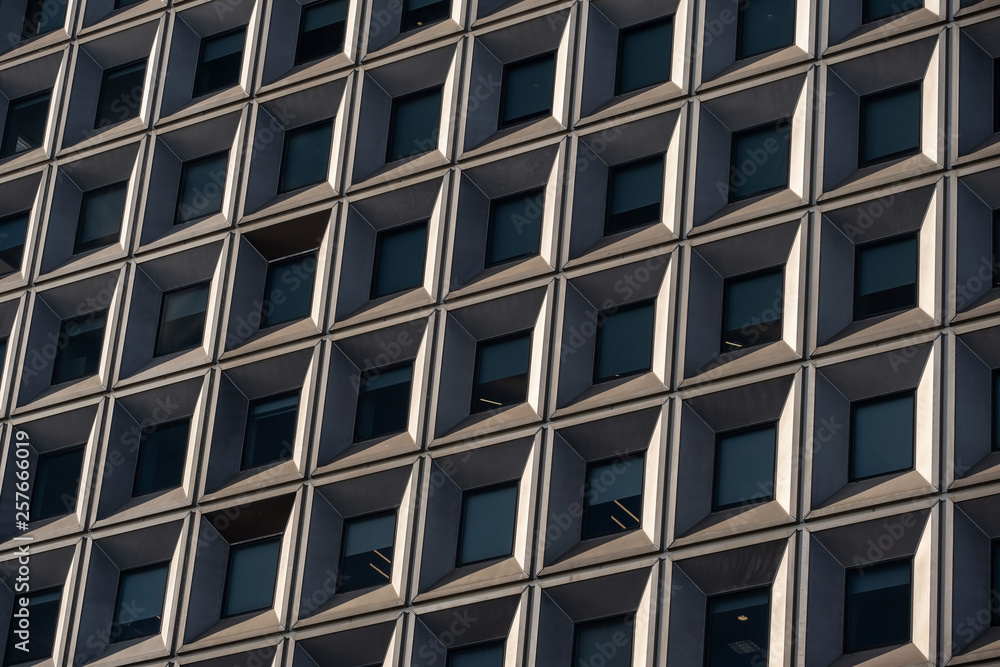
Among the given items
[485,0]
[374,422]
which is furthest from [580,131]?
[374,422]

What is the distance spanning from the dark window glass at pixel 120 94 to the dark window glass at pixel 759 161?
16518 millimetres

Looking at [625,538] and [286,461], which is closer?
[625,538]

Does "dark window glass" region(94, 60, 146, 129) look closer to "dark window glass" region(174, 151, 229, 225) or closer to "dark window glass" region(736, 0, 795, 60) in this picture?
"dark window glass" region(174, 151, 229, 225)

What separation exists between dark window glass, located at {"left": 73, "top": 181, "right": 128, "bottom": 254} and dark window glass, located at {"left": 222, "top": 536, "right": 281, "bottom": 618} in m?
9.70

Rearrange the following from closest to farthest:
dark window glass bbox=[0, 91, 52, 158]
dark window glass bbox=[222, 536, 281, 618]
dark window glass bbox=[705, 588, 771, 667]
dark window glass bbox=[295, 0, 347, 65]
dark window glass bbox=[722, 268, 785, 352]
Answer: dark window glass bbox=[705, 588, 771, 667], dark window glass bbox=[722, 268, 785, 352], dark window glass bbox=[222, 536, 281, 618], dark window glass bbox=[295, 0, 347, 65], dark window glass bbox=[0, 91, 52, 158]

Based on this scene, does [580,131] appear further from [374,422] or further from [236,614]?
[236,614]

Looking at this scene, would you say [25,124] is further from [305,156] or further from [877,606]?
[877,606]

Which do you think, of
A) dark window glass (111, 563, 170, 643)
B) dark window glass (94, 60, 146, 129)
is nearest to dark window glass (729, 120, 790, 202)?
dark window glass (111, 563, 170, 643)

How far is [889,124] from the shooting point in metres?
39.8

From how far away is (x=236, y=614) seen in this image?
4147 cm

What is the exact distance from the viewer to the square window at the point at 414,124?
1767 inches

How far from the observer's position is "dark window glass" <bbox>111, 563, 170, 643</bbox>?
42.2m

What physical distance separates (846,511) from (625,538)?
184 inches

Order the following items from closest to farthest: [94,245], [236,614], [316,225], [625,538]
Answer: [625,538] < [236,614] < [316,225] < [94,245]
